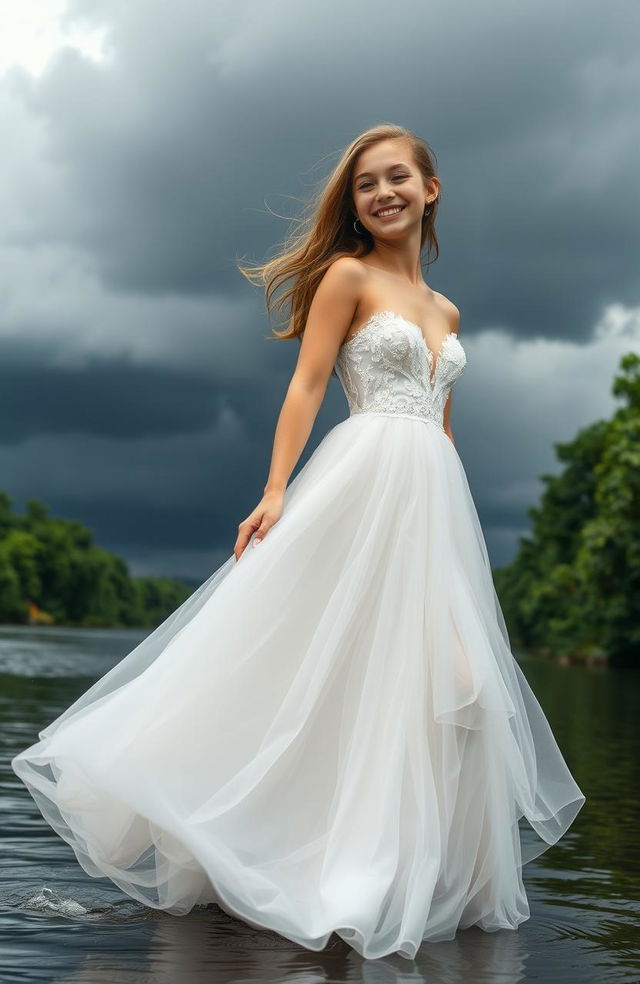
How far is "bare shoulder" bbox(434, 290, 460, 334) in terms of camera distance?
5.23 metres

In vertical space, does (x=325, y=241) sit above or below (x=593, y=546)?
below

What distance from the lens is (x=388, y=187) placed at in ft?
16.4

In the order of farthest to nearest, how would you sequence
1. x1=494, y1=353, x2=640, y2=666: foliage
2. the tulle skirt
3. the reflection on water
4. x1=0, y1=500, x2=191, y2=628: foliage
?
x1=0, y1=500, x2=191, y2=628: foliage → x1=494, y1=353, x2=640, y2=666: foliage → the tulle skirt → the reflection on water

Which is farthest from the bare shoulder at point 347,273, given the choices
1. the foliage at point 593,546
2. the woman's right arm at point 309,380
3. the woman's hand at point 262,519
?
the foliage at point 593,546

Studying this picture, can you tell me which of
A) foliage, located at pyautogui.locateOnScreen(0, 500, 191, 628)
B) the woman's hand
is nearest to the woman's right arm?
the woman's hand

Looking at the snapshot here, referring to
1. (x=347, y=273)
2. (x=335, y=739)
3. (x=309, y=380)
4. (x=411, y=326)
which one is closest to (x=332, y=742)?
(x=335, y=739)

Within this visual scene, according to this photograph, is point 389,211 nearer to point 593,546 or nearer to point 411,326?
point 411,326

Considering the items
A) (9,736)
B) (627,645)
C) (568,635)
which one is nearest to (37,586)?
(568,635)

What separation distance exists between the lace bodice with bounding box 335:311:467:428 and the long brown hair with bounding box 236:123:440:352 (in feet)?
0.86

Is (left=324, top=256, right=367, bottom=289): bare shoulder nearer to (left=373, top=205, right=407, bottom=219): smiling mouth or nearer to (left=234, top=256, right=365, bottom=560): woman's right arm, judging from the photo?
(left=234, top=256, right=365, bottom=560): woman's right arm

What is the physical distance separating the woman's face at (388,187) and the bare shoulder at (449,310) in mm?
324

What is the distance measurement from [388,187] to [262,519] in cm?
128

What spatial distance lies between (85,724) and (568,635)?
2562 inches

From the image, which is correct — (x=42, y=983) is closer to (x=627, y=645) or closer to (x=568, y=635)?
(x=627, y=645)
